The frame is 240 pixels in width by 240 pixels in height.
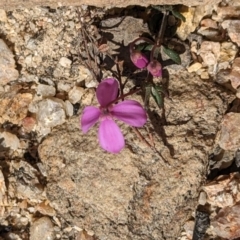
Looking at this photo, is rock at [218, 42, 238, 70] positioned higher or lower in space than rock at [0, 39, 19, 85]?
higher

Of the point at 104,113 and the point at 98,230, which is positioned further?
the point at 98,230

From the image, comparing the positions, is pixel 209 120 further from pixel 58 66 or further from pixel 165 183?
pixel 58 66

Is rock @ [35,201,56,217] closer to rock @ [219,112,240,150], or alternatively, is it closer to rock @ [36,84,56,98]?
rock @ [36,84,56,98]

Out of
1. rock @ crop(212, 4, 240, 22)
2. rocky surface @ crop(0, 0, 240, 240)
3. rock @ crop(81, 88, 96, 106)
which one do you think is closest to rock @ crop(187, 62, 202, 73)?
rocky surface @ crop(0, 0, 240, 240)

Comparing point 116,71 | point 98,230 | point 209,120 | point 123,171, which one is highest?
point 116,71

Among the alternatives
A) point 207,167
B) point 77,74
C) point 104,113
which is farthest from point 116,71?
point 207,167

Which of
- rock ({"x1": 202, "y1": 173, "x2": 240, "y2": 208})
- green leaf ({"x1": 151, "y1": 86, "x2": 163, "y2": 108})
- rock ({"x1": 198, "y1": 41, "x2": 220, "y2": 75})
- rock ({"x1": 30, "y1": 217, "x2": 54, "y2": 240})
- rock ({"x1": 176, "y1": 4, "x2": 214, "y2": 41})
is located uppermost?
rock ({"x1": 176, "y1": 4, "x2": 214, "y2": 41})

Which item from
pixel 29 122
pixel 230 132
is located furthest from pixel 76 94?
pixel 230 132
